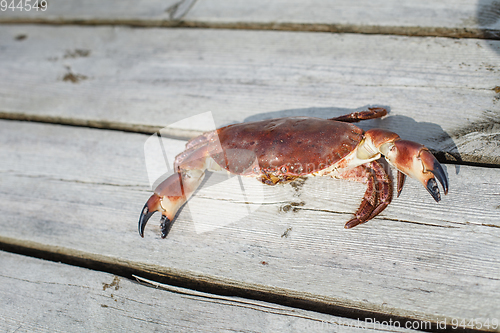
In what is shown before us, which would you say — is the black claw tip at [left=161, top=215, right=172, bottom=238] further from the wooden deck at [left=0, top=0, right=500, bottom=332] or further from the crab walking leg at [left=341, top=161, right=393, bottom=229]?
the crab walking leg at [left=341, top=161, right=393, bottom=229]

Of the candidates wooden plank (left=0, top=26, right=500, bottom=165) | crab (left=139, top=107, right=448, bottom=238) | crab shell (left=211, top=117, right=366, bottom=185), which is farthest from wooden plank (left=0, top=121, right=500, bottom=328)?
wooden plank (left=0, top=26, right=500, bottom=165)

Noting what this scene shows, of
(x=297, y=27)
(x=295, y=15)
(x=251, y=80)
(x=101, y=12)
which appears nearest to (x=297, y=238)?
(x=251, y=80)

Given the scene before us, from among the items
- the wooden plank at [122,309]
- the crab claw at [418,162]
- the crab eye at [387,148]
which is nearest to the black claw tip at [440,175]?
the crab claw at [418,162]

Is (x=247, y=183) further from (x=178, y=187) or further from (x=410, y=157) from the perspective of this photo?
(x=410, y=157)

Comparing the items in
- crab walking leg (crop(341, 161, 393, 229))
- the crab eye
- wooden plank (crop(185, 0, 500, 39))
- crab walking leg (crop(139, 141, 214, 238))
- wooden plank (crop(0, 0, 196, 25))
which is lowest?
crab walking leg (crop(139, 141, 214, 238))

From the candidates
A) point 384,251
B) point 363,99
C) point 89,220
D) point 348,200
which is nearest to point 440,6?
point 363,99

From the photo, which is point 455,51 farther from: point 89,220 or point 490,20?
point 89,220
